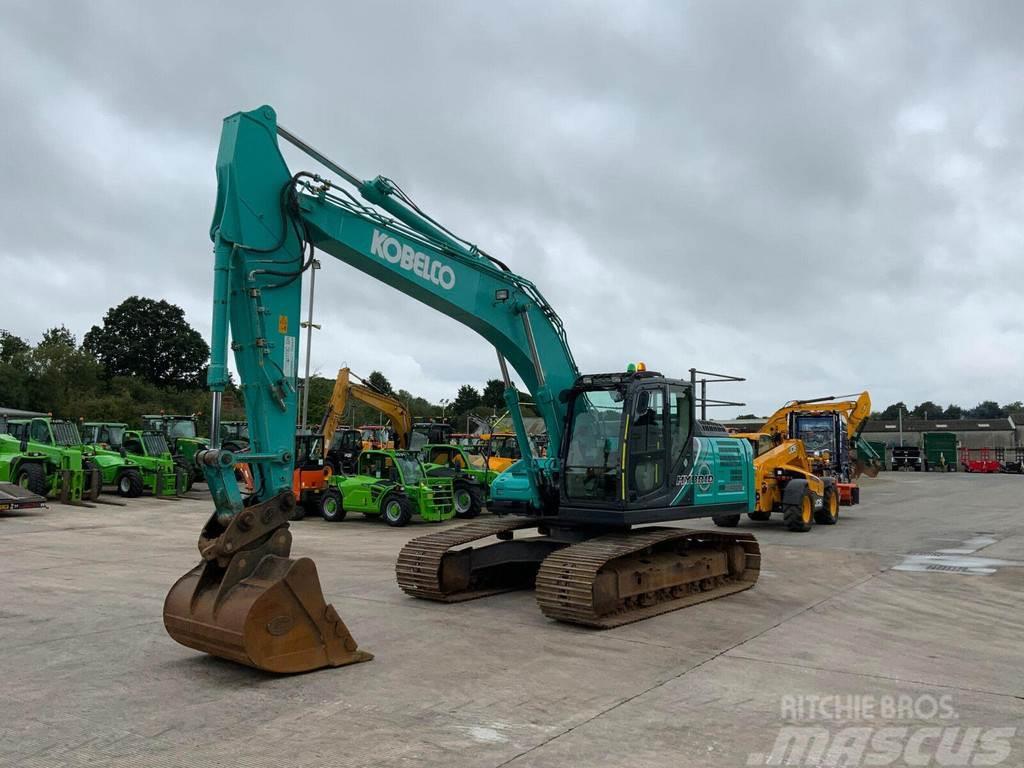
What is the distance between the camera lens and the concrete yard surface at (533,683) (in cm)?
504

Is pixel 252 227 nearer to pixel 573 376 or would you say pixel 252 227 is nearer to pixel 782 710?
pixel 573 376

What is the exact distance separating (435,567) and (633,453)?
2.49m

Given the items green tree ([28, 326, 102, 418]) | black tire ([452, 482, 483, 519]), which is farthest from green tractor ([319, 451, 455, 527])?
green tree ([28, 326, 102, 418])

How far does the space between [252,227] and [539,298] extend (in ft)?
12.3

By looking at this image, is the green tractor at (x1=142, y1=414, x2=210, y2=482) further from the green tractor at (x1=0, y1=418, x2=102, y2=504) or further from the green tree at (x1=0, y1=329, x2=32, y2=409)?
the green tree at (x1=0, y1=329, x2=32, y2=409)

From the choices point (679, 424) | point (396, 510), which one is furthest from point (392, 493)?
point (679, 424)

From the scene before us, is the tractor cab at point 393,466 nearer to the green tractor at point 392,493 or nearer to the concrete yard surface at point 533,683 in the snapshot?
the green tractor at point 392,493

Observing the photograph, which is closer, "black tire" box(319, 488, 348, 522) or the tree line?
"black tire" box(319, 488, 348, 522)

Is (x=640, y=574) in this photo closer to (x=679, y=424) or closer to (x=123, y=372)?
(x=679, y=424)

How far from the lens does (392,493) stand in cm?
1931

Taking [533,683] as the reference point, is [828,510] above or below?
above

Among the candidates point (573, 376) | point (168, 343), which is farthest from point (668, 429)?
point (168, 343)

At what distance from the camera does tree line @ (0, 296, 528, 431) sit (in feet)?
171

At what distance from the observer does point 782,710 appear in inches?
229
